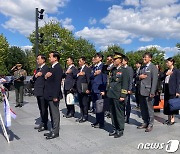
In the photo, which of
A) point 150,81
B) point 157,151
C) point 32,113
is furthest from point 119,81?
point 32,113

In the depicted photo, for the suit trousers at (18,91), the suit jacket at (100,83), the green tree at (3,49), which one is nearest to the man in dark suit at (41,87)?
the suit jacket at (100,83)

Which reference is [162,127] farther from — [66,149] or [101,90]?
[66,149]

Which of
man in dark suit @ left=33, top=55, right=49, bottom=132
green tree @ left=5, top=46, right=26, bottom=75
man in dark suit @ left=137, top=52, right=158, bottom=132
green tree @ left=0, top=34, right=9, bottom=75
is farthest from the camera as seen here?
green tree @ left=5, top=46, right=26, bottom=75

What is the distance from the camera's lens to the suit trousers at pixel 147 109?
6504 mm

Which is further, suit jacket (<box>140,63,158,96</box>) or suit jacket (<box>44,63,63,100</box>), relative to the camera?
suit jacket (<box>140,63,158,96</box>)

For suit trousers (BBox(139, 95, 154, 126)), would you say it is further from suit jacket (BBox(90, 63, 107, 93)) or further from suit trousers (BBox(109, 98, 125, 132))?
suit jacket (BBox(90, 63, 107, 93))

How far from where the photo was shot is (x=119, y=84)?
5.86 metres

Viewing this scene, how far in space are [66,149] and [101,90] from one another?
226cm

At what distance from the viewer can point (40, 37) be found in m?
16.6

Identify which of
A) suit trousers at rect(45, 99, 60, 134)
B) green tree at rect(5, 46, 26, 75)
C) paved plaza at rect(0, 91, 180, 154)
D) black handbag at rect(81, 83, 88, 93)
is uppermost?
green tree at rect(5, 46, 26, 75)

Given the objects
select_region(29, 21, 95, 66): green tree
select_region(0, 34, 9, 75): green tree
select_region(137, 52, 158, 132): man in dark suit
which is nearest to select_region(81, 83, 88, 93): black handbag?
select_region(137, 52, 158, 132): man in dark suit

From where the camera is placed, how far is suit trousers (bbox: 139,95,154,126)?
21.3 feet

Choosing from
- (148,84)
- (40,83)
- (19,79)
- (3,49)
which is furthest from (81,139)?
(3,49)

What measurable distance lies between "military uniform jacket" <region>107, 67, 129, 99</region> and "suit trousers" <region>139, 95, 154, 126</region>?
982mm
